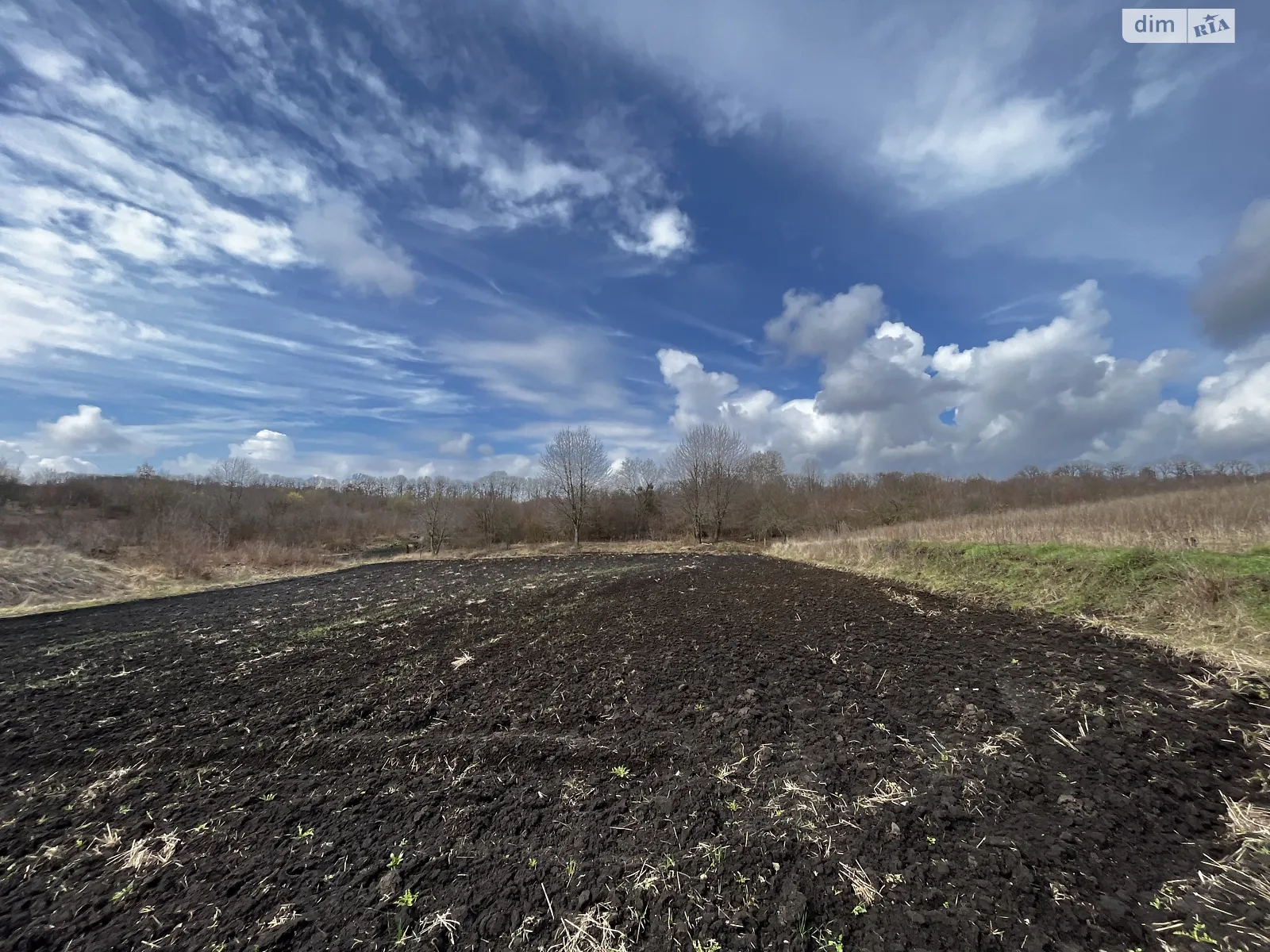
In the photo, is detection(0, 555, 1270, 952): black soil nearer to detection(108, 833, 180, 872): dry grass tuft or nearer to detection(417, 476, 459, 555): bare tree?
detection(108, 833, 180, 872): dry grass tuft

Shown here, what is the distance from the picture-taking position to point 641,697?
545cm

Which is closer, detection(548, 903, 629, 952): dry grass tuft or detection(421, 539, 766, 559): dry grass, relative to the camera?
detection(548, 903, 629, 952): dry grass tuft

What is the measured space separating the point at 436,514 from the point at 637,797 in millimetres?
39615

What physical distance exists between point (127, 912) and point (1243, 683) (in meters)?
9.22

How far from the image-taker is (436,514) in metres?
39.5

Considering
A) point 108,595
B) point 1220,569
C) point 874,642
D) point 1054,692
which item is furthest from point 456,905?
point 108,595

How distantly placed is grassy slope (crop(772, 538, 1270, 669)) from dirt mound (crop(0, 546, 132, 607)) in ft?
96.4

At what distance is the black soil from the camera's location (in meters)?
2.45

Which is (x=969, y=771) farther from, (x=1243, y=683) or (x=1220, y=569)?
(x=1220, y=569)

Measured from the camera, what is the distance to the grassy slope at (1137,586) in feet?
19.8

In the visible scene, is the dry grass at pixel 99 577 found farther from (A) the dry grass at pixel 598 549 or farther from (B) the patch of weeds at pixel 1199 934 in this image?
(B) the patch of weeds at pixel 1199 934

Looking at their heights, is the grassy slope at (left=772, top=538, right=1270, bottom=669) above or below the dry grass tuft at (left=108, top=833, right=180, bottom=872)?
above

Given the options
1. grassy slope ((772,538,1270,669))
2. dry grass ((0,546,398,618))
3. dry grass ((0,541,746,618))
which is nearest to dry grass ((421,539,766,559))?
dry grass ((0,541,746,618))

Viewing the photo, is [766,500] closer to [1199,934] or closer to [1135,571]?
[1135,571]
